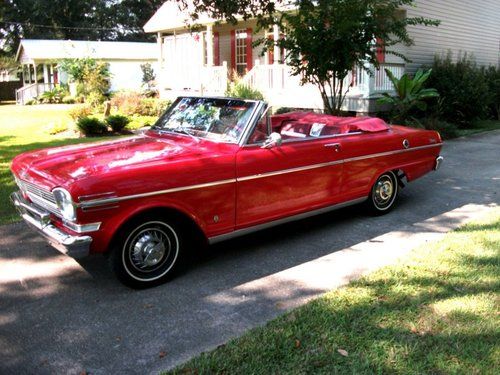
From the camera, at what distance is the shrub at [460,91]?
48.6ft

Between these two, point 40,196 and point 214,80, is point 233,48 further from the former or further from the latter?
point 40,196

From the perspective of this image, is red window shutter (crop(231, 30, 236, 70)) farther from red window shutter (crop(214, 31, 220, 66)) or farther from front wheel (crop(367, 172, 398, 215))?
front wheel (crop(367, 172, 398, 215))

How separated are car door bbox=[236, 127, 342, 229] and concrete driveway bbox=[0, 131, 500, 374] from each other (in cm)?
45

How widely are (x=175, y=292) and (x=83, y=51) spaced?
122 ft

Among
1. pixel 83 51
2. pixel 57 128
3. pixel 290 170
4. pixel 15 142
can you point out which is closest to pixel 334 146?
pixel 290 170

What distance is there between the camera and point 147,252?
4.18m

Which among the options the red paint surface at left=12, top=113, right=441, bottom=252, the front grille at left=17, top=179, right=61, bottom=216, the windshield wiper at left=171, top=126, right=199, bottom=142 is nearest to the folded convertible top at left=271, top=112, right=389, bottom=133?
the red paint surface at left=12, top=113, right=441, bottom=252

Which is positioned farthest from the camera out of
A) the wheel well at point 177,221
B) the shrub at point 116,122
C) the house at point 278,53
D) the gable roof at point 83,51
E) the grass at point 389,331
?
the gable roof at point 83,51

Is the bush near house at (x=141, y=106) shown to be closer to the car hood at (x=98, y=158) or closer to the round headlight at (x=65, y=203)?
the car hood at (x=98, y=158)

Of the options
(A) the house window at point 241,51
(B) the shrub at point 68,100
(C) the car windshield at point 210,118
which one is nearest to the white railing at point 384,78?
(A) the house window at point 241,51

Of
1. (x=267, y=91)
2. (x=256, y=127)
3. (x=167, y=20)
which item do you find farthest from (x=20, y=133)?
(x=256, y=127)

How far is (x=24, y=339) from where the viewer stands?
3.47 m

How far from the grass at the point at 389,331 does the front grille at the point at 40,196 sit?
5.96ft

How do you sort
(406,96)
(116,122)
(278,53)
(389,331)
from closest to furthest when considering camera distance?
(389,331) < (406,96) < (116,122) < (278,53)
